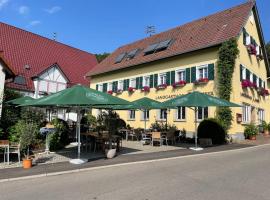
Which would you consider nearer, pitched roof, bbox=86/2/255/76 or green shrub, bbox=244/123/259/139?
pitched roof, bbox=86/2/255/76

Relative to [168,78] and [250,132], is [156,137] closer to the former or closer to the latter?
[168,78]

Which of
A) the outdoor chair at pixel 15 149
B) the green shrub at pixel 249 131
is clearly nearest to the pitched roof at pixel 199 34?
the green shrub at pixel 249 131

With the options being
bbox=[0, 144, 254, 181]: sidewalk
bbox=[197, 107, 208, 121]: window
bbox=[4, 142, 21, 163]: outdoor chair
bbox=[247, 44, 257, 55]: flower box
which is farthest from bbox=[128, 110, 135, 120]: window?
bbox=[4, 142, 21, 163]: outdoor chair

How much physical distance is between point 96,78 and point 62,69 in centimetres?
568

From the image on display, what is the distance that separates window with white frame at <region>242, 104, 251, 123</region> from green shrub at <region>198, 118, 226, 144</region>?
398cm

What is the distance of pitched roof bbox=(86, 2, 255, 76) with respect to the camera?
20.6 m

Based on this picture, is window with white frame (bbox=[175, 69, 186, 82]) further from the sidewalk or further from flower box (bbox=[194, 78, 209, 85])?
the sidewalk

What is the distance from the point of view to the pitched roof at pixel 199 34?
67.7 ft

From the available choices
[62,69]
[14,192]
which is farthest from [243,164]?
[62,69]

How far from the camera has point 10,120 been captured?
1233 cm

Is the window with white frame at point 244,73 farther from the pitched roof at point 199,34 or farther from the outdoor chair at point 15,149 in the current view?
the outdoor chair at point 15,149

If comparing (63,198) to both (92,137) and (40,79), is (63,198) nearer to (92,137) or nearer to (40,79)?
(92,137)

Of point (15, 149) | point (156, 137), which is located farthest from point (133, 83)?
→ point (15, 149)

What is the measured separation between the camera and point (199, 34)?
75.8ft
